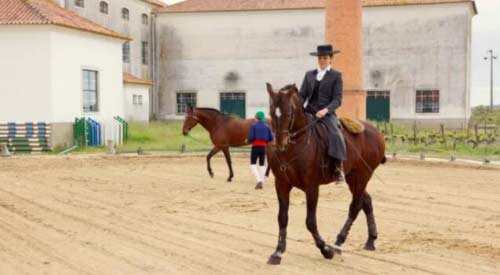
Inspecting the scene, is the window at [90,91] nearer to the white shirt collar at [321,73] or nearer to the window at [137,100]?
the window at [137,100]

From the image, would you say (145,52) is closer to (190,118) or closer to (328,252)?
(190,118)

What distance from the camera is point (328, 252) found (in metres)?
7.88

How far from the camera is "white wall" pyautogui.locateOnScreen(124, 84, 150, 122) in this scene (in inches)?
1430

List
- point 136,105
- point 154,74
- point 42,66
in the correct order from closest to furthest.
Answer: point 42,66 < point 136,105 < point 154,74

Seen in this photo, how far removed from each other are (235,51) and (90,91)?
14.9 m

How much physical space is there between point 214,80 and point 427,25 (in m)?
13.6

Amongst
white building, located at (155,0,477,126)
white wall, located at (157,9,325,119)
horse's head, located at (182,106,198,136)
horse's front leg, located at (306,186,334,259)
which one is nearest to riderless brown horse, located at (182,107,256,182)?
horse's head, located at (182,106,198,136)

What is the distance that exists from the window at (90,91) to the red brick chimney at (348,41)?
1053 centimetres

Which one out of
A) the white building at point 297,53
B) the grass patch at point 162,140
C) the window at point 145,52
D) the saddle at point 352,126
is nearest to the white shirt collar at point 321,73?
the saddle at point 352,126

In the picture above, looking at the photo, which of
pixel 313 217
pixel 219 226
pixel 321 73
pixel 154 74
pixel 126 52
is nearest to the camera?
pixel 313 217

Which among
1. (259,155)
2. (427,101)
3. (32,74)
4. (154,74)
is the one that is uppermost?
(154,74)

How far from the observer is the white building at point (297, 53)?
126 ft

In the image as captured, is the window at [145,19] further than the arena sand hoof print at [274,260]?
Yes

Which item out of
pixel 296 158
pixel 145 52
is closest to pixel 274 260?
pixel 296 158
